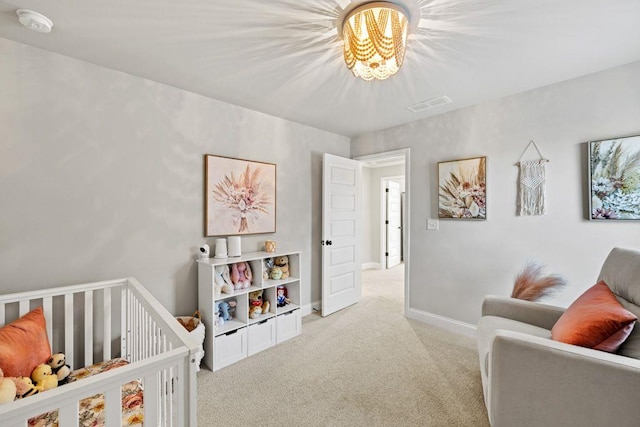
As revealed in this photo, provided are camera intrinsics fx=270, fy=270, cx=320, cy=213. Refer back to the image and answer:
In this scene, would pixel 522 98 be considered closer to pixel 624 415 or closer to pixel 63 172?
pixel 624 415

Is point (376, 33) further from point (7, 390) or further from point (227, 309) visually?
point (227, 309)

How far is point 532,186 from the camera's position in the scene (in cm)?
238

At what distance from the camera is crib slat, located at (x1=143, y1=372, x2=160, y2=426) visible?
0.91m

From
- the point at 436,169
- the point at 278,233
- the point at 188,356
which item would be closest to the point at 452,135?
the point at 436,169

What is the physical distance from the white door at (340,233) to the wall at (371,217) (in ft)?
7.37

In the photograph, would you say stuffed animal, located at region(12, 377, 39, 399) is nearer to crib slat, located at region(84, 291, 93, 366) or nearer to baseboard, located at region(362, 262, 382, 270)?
crib slat, located at region(84, 291, 93, 366)

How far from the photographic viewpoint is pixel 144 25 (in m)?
1.55

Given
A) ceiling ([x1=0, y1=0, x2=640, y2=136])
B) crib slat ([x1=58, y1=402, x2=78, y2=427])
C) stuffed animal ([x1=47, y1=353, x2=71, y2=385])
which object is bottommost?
stuffed animal ([x1=47, y1=353, x2=71, y2=385])

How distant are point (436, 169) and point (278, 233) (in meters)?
1.93

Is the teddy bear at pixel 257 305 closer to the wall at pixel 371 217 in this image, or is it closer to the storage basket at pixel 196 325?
the storage basket at pixel 196 325

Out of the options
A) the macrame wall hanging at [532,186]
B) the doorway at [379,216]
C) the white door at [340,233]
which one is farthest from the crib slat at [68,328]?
the doorway at [379,216]

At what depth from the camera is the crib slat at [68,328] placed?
172cm

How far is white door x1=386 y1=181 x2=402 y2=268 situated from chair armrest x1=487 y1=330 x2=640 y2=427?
15.8ft

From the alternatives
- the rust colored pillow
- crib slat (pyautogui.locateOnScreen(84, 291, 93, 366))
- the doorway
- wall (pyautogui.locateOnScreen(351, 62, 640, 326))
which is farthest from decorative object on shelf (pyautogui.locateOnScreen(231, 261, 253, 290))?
the doorway
